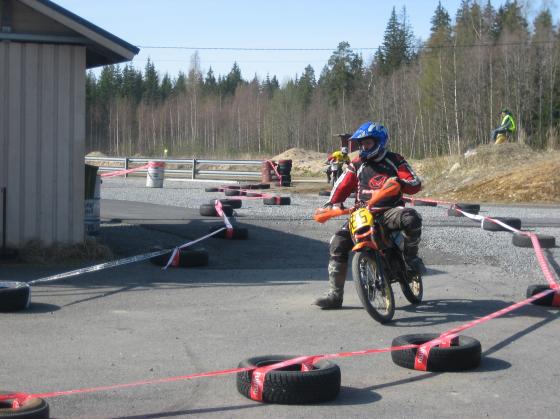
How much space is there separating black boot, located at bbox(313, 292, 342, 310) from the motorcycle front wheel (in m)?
0.67

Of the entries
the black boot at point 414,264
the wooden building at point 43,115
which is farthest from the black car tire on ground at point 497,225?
the wooden building at point 43,115

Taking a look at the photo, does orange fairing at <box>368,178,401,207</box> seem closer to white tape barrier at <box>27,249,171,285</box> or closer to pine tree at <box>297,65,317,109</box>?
white tape barrier at <box>27,249,171,285</box>

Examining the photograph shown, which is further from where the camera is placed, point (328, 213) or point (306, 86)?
point (306, 86)

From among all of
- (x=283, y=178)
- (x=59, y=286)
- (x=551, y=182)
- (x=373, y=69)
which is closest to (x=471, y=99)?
(x=373, y=69)

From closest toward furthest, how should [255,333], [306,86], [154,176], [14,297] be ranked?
[255,333]
[14,297]
[154,176]
[306,86]

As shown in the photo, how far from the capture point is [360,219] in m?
8.15

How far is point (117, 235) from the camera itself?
15.0 m

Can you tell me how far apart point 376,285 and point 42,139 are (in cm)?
601

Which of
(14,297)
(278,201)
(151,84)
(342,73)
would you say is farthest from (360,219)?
(151,84)

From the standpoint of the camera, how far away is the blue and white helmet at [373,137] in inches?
335

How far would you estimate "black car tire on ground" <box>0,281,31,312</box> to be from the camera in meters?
8.40

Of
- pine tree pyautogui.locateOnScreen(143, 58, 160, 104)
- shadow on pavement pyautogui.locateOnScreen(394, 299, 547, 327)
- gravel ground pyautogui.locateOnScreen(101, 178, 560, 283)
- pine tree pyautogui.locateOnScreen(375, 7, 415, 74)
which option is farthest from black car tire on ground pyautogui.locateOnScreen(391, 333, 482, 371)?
pine tree pyautogui.locateOnScreen(143, 58, 160, 104)

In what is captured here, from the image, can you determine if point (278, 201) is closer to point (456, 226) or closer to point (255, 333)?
point (456, 226)

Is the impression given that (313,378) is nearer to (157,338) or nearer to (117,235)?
(157,338)
